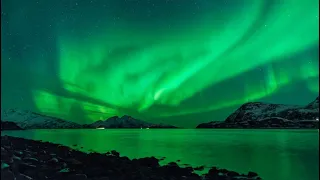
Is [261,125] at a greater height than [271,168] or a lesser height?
greater

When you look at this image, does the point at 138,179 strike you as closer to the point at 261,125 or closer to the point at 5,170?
the point at 5,170

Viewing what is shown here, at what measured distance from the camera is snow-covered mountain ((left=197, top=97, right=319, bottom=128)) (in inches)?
2012

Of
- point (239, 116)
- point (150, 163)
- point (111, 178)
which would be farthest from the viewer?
point (239, 116)

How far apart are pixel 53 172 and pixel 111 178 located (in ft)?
4.86

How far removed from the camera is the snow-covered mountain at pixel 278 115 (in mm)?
51094

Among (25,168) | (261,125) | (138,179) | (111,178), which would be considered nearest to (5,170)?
(25,168)

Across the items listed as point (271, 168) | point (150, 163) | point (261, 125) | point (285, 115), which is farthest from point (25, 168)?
point (261, 125)

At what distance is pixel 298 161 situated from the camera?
16453 mm

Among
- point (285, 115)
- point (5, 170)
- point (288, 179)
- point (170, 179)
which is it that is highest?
point (285, 115)

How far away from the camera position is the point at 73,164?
9203 mm

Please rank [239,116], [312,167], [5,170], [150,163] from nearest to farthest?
[5,170]
[150,163]
[312,167]
[239,116]

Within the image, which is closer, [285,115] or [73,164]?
[73,164]

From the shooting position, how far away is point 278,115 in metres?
60.2

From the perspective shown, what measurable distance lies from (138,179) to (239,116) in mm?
71620
